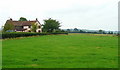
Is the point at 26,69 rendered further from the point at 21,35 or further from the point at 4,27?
the point at 4,27

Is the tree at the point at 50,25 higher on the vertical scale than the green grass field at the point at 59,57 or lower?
higher

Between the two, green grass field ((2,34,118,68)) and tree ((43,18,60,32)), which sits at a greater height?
tree ((43,18,60,32))

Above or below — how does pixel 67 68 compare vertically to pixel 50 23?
below

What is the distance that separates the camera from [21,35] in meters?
41.3

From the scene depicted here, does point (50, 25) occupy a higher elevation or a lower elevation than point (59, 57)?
higher

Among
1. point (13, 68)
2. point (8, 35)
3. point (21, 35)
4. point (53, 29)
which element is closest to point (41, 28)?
point (53, 29)

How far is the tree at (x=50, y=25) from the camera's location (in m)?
75.4

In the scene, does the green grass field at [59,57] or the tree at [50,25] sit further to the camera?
the tree at [50,25]

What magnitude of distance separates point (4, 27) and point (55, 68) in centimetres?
5007

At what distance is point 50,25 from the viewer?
7519 cm

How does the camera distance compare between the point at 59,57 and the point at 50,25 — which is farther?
the point at 50,25

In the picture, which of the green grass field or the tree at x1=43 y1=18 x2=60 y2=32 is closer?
the green grass field

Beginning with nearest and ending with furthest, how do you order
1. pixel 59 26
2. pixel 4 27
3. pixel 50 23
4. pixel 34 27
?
pixel 4 27
pixel 34 27
pixel 50 23
pixel 59 26

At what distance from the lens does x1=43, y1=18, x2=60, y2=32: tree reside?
75.4 meters
